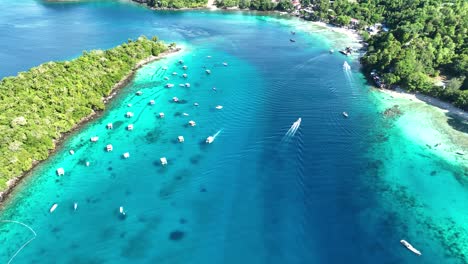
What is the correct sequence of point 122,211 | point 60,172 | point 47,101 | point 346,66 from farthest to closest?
1. point 346,66
2. point 47,101
3. point 60,172
4. point 122,211

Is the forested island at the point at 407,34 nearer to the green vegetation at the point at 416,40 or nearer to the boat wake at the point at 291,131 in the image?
the green vegetation at the point at 416,40

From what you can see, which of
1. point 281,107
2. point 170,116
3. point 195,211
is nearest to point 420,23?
point 281,107

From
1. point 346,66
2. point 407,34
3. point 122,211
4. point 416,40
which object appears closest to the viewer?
point 122,211

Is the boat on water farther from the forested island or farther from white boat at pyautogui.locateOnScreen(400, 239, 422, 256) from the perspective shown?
the forested island

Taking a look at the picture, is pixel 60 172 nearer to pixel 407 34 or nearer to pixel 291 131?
pixel 291 131

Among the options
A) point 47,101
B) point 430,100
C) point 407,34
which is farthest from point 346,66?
point 47,101

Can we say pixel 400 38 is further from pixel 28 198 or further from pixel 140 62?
pixel 28 198

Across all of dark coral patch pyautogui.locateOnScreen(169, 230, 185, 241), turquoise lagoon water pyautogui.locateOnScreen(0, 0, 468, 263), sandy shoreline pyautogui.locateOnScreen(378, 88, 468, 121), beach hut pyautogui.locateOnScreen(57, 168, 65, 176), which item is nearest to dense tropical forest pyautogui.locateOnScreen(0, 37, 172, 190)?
turquoise lagoon water pyautogui.locateOnScreen(0, 0, 468, 263)
